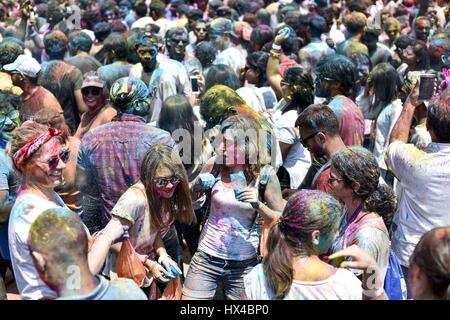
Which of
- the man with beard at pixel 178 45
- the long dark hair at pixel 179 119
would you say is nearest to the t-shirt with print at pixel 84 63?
the man with beard at pixel 178 45

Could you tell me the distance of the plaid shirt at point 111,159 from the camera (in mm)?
5094

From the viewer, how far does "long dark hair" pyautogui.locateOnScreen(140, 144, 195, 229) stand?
14.7ft

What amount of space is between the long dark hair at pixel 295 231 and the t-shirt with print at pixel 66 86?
4511mm

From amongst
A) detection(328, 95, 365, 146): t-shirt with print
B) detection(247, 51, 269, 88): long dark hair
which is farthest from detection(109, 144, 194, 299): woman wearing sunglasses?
detection(247, 51, 269, 88): long dark hair

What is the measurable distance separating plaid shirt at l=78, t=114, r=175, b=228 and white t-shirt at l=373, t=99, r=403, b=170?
7.46 feet

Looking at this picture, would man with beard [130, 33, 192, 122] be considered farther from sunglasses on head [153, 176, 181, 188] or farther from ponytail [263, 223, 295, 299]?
ponytail [263, 223, 295, 299]

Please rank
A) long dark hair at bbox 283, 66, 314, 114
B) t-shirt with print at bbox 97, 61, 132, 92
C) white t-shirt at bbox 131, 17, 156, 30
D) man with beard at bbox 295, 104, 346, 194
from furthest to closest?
white t-shirt at bbox 131, 17, 156, 30 < t-shirt with print at bbox 97, 61, 132, 92 < long dark hair at bbox 283, 66, 314, 114 < man with beard at bbox 295, 104, 346, 194

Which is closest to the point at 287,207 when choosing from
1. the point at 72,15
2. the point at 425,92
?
the point at 425,92

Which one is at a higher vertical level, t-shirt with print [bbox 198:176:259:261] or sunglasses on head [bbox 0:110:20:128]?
sunglasses on head [bbox 0:110:20:128]

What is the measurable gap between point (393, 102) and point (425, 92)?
1.60 m

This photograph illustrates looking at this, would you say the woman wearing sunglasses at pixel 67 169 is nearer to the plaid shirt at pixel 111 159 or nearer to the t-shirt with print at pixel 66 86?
the plaid shirt at pixel 111 159

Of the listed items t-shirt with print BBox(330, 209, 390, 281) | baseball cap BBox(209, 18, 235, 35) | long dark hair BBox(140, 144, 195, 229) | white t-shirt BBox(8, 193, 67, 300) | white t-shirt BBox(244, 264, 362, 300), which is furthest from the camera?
baseball cap BBox(209, 18, 235, 35)

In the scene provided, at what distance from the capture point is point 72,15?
39.7ft

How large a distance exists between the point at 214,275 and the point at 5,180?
1421mm
